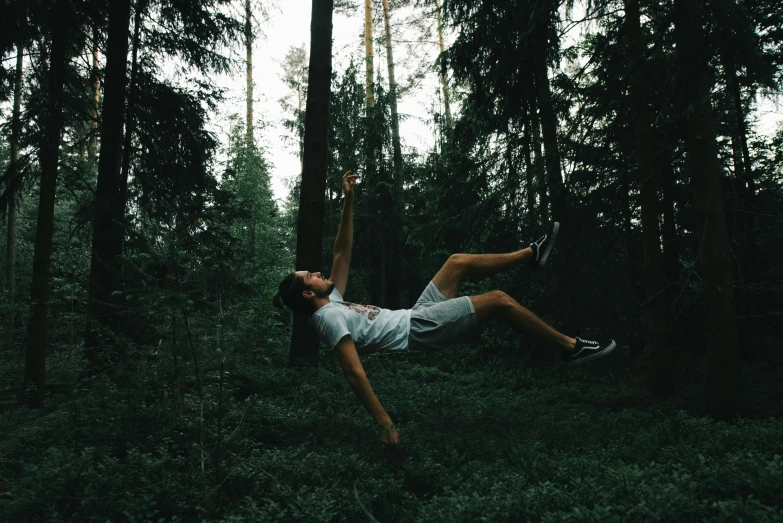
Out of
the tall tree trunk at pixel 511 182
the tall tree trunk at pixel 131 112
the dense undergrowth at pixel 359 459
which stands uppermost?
the tall tree trunk at pixel 131 112

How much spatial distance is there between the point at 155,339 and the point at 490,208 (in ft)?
20.2

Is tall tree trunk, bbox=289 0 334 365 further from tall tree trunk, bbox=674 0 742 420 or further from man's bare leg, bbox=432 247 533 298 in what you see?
tall tree trunk, bbox=674 0 742 420

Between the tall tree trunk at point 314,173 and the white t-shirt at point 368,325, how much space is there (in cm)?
475

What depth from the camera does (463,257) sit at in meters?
4.57

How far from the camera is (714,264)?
244 inches

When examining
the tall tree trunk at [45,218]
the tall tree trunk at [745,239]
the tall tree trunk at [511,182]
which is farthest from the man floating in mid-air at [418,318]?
the tall tree trunk at [745,239]

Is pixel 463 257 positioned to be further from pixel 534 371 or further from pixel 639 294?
pixel 534 371

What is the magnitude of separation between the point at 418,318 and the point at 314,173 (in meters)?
5.35

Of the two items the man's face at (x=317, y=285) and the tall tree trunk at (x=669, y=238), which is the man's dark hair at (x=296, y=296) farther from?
the tall tree trunk at (x=669, y=238)

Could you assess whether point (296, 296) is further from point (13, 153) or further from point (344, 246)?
point (13, 153)

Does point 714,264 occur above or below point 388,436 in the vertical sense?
above

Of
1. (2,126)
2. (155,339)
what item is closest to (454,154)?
(155,339)

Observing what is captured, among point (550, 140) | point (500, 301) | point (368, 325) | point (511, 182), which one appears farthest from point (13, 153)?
point (500, 301)

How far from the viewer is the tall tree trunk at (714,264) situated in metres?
6.15
